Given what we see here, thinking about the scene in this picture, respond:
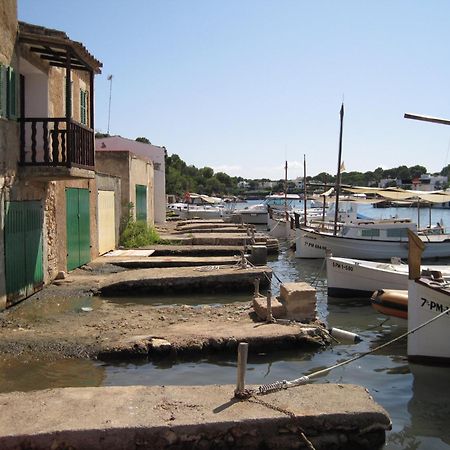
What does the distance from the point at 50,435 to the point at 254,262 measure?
50.7 ft

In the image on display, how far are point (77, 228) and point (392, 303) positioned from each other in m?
9.52

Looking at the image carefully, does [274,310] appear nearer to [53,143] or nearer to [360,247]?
[53,143]

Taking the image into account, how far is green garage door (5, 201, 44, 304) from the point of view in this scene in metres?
12.5

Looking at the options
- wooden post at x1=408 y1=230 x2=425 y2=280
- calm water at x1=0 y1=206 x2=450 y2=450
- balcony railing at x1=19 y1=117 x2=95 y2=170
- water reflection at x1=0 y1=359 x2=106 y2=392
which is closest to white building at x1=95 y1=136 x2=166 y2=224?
balcony railing at x1=19 y1=117 x2=95 y2=170

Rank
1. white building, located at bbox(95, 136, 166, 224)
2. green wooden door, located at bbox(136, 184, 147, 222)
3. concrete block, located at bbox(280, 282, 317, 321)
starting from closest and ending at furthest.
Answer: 1. concrete block, located at bbox(280, 282, 317, 321)
2. green wooden door, located at bbox(136, 184, 147, 222)
3. white building, located at bbox(95, 136, 166, 224)

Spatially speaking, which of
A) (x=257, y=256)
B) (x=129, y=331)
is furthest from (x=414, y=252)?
(x=257, y=256)

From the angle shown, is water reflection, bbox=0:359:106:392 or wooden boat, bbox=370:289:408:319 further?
wooden boat, bbox=370:289:408:319

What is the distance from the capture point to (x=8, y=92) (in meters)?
12.3

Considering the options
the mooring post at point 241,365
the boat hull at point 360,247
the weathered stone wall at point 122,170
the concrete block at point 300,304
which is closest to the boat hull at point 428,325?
the concrete block at point 300,304

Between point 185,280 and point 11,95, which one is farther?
point 185,280

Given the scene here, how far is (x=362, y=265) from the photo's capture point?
57.2 ft

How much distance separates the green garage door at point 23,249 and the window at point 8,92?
187cm

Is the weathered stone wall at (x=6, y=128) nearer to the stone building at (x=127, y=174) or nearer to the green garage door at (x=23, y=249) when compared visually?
the green garage door at (x=23, y=249)

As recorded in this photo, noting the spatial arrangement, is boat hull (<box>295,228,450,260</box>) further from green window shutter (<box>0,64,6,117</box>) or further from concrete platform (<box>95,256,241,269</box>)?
green window shutter (<box>0,64,6,117</box>)
